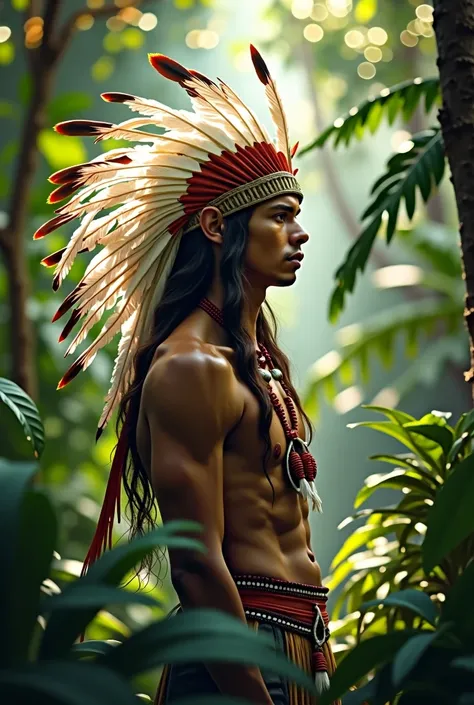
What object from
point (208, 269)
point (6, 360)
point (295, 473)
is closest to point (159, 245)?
point (208, 269)

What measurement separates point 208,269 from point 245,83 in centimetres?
738

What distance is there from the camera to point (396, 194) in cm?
198

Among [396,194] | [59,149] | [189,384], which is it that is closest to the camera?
[189,384]

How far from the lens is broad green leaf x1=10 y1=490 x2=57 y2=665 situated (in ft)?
2.44

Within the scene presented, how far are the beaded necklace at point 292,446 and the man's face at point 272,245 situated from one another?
9cm

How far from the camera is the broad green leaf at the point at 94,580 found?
742 millimetres

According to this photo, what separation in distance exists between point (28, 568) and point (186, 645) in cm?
14

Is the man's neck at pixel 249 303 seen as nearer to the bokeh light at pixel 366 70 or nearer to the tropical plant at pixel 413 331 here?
the tropical plant at pixel 413 331

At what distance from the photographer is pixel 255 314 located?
4.89ft

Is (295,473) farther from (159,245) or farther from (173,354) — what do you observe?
(159,245)

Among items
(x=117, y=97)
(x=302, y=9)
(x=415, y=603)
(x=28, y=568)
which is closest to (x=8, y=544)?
(x=28, y=568)

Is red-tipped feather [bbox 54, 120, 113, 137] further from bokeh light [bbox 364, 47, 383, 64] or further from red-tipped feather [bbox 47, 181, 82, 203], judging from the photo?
bokeh light [bbox 364, 47, 383, 64]

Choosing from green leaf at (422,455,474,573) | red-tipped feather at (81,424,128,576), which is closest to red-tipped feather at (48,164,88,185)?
red-tipped feather at (81,424,128,576)

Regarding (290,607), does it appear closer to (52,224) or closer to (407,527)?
(407,527)
